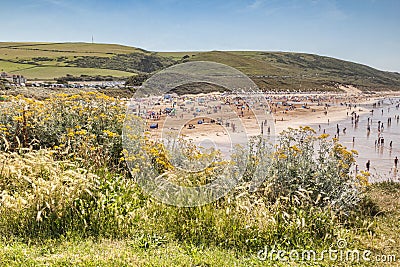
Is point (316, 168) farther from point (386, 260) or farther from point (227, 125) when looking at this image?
point (227, 125)

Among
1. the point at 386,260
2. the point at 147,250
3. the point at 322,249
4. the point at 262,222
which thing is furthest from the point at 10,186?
the point at 386,260

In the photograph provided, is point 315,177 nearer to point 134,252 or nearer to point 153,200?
point 153,200

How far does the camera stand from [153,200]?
560 centimetres

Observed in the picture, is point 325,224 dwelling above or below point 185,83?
below

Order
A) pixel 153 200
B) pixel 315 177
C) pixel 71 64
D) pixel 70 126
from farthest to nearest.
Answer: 1. pixel 71 64
2. pixel 70 126
3. pixel 315 177
4. pixel 153 200

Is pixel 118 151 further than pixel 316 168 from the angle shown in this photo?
Yes

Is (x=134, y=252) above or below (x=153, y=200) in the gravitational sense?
below

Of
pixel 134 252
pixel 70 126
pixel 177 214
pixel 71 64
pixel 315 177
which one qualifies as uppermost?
pixel 71 64

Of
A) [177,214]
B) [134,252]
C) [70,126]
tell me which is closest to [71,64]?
[70,126]

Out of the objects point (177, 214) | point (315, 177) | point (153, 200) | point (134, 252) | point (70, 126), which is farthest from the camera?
point (70, 126)

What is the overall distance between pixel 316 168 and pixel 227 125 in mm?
2948

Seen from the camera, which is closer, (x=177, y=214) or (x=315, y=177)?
(x=177, y=214)

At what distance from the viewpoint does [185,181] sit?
5.71 meters

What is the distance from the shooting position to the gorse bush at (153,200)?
4.93 metres
